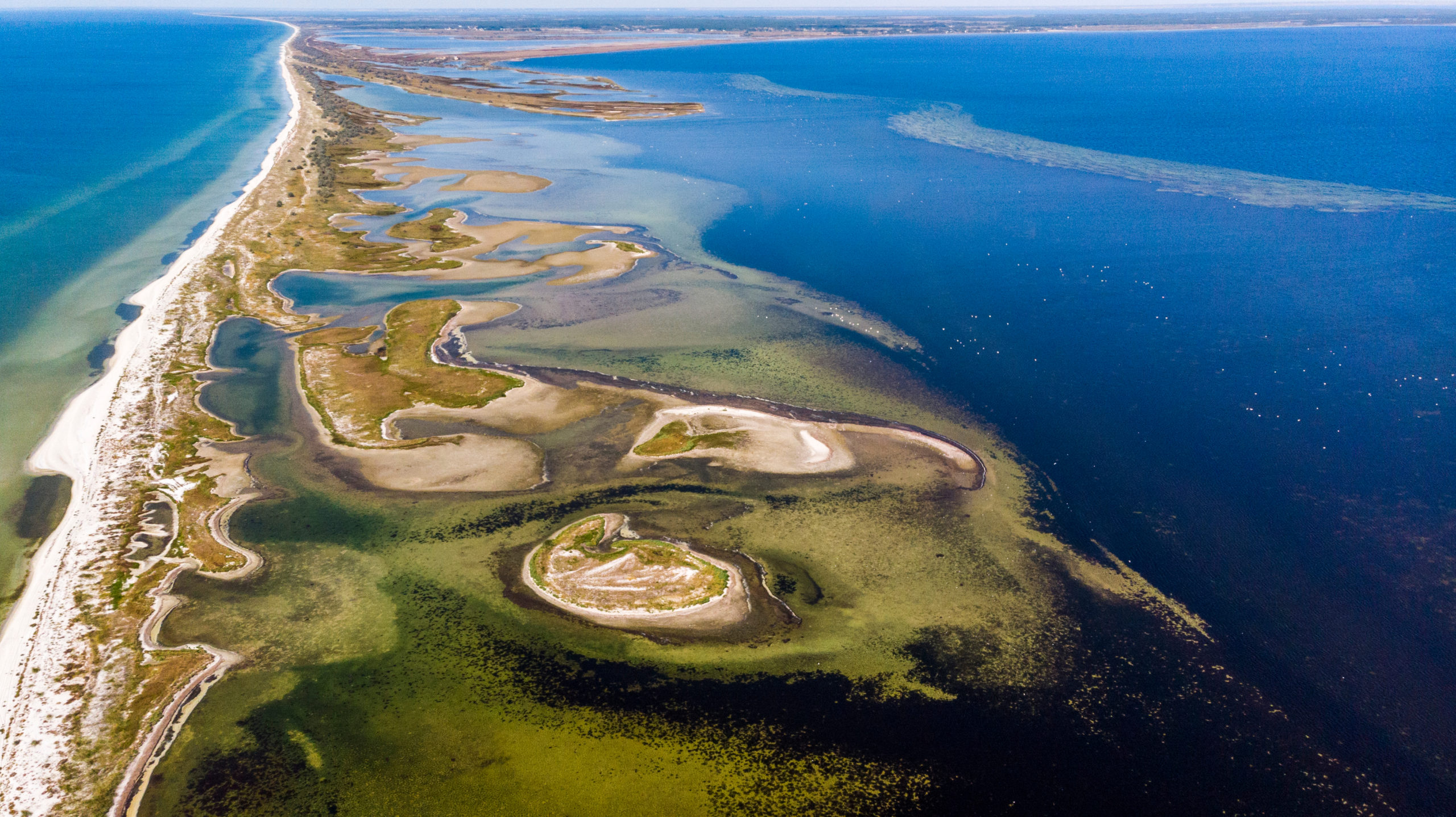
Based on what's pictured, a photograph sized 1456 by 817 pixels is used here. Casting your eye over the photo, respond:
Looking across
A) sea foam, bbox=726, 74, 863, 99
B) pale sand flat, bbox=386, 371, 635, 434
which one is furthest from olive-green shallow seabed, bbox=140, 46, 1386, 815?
sea foam, bbox=726, 74, 863, 99

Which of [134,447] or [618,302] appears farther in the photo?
[618,302]

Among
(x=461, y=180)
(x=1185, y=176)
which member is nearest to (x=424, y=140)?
(x=461, y=180)

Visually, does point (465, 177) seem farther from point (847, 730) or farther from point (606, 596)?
point (847, 730)

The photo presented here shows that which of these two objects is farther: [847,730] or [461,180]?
[461,180]

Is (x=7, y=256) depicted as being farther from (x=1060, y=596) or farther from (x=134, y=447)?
(x=1060, y=596)

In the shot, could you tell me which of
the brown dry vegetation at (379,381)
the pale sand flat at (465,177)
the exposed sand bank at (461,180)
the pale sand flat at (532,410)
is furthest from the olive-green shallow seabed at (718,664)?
the exposed sand bank at (461,180)

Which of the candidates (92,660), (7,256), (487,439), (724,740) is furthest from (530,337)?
(7,256)

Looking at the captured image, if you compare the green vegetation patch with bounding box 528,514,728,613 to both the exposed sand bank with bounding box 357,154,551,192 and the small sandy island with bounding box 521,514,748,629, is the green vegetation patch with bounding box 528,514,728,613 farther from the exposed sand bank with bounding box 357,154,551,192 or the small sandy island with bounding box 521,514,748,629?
the exposed sand bank with bounding box 357,154,551,192
